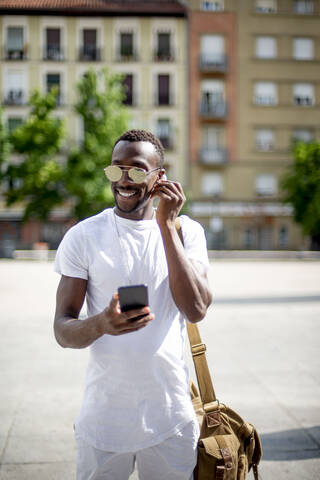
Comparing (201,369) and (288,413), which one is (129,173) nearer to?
(201,369)

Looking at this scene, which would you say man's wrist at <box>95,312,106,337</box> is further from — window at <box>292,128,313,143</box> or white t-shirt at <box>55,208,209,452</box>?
window at <box>292,128,313,143</box>

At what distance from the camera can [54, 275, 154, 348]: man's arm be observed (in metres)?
1.44

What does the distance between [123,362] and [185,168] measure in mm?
36572

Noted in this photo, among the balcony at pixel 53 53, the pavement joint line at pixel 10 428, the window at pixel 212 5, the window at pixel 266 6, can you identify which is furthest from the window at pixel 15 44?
the pavement joint line at pixel 10 428

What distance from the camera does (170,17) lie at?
37219 millimetres

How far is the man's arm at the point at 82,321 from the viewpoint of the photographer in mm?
1442

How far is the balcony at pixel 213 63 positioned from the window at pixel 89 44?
781cm

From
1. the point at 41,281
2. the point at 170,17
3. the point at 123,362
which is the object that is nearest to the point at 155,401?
the point at 123,362

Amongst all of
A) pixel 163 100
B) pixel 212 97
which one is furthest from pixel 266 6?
pixel 163 100

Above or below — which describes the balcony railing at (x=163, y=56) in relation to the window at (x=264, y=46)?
below

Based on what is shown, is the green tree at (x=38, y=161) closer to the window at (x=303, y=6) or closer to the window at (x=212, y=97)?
the window at (x=212, y=97)

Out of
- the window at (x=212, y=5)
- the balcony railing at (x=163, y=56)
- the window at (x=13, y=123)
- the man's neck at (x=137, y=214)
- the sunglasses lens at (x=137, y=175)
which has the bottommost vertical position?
the man's neck at (x=137, y=214)

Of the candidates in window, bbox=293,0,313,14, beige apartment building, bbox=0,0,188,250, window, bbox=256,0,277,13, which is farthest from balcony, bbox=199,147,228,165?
window, bbox=293,0,313,14

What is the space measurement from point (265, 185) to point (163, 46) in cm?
1301
